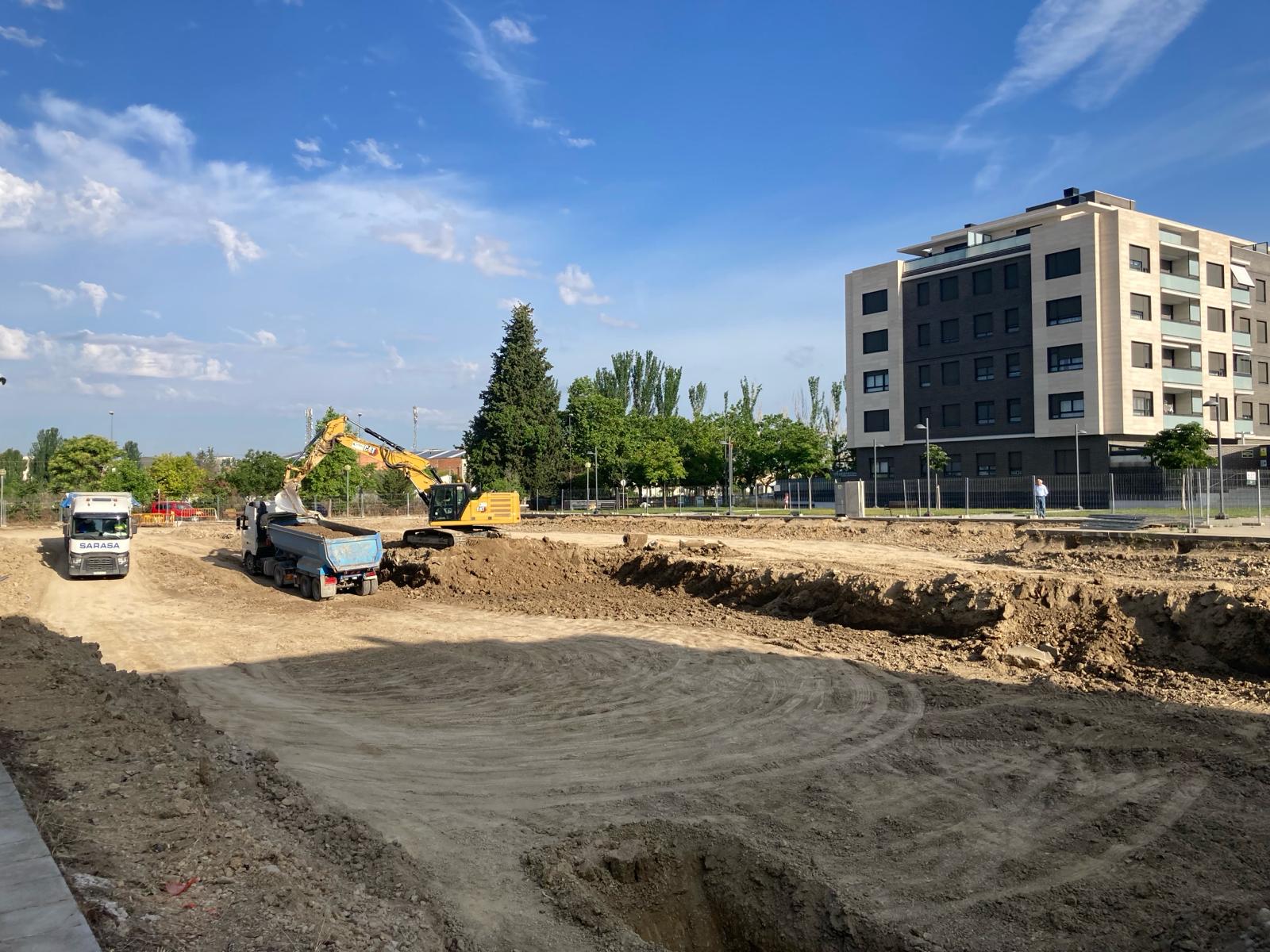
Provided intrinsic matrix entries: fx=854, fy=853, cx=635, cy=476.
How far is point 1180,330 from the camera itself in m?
51.7

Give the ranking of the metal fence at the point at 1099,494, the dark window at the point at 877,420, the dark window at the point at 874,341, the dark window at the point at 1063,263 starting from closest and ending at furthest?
the metal fence at the point at 1099,494 < the dark window at the point at 1063,263 < the dark window at the point at 877,420 < the dark window at the point at 874,341

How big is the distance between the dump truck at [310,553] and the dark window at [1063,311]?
4401cm

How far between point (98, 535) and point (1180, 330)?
56.6m

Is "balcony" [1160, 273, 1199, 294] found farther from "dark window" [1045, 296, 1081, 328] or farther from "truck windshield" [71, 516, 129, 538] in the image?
"truck windshield" [71, 516, 129, 538]

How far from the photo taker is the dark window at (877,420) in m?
59.8

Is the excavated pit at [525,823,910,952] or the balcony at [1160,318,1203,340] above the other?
the balcony at [1160,318,1203,340]

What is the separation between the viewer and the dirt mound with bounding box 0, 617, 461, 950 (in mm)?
4105

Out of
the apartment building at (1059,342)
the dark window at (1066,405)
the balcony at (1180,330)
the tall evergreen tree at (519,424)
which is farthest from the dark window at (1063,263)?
the tall evergreen tree at (519,424)

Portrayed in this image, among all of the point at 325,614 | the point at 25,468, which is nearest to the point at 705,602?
the point at 325,614

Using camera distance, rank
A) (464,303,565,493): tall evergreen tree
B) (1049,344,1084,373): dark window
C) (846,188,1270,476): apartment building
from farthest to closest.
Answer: (464,303,565,493): tall evergreen tree < (1049,344,1084,373): dark window < (846,188,1270,476): apartment building

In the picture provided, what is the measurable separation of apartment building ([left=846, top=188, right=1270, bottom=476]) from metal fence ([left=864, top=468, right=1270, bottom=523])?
10.1 ft

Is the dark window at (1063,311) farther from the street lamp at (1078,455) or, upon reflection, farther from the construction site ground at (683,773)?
the construction site ground at (683,773)

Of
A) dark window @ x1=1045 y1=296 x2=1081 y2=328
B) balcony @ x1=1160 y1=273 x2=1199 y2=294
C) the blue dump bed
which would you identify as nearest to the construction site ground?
the blue dump bed

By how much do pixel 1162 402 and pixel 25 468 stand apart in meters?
113
